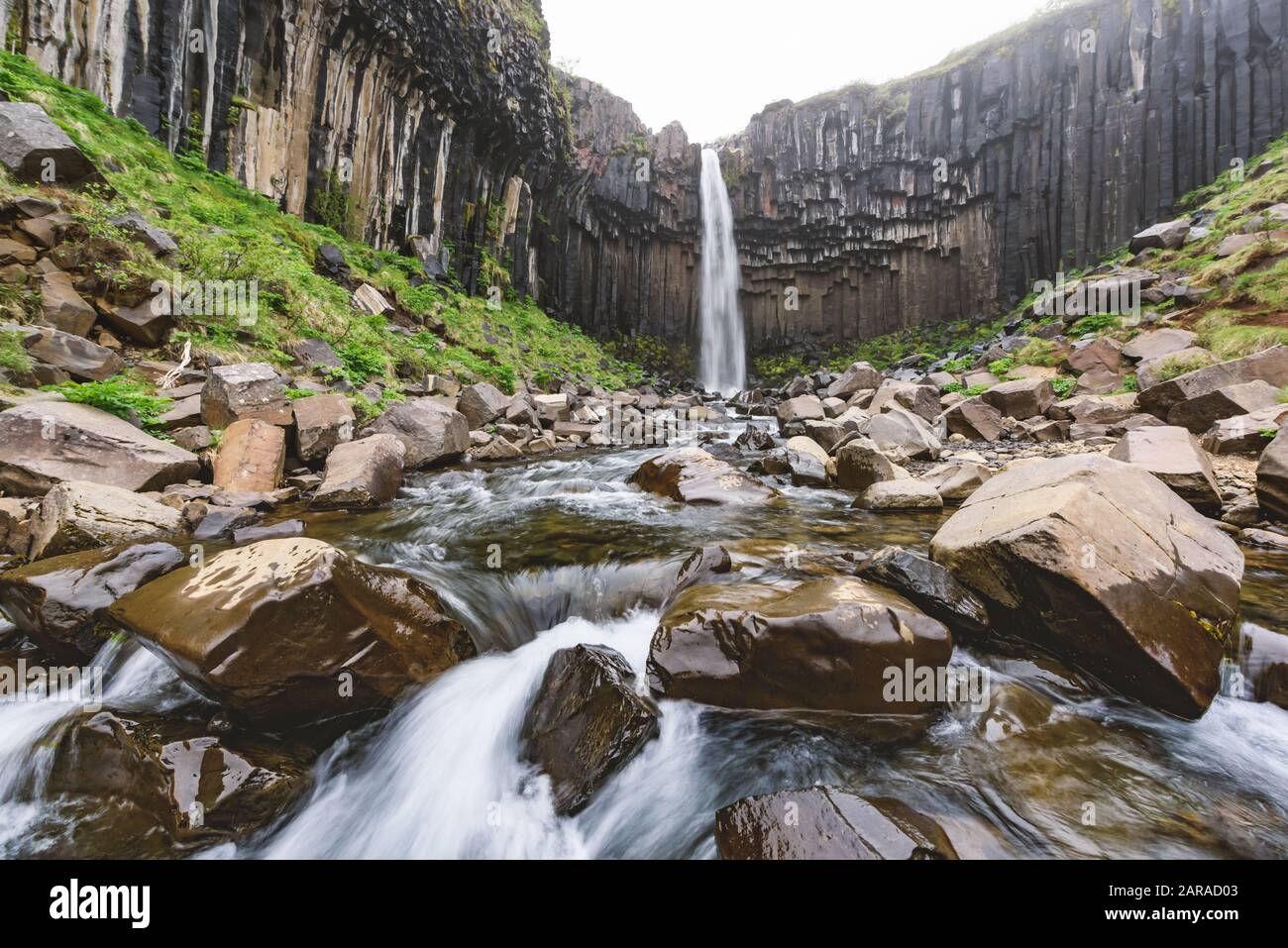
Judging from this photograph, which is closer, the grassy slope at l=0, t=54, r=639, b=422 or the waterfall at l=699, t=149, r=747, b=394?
the grassy slope at l=0, t=54, r=639, b=422

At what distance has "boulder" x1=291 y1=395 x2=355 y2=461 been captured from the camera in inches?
255

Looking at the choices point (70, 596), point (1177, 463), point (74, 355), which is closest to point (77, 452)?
point (74, 355)

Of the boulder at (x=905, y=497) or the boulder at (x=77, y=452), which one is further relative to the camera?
the boulder at (x=905, y=497)

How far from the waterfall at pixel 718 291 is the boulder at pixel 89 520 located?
28026 mm

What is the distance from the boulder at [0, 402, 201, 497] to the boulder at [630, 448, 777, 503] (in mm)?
5203

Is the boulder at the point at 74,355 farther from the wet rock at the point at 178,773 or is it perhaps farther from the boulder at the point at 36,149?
the wet rock at the point at 178,773

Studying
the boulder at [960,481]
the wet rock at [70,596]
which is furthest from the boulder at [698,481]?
the wet rock at [70,596]

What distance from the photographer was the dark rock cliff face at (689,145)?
12.2 m

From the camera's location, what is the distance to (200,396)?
6242mm

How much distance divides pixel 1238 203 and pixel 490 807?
77.7ft

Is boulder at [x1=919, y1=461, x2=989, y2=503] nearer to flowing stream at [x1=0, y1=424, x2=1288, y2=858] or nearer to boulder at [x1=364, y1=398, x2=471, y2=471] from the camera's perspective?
flowing stream at [x1=0, y1=424, x2=1288, y2=858]

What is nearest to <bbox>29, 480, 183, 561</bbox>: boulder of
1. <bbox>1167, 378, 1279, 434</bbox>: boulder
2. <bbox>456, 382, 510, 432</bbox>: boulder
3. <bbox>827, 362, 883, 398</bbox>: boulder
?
<bbox>456, 382, 510, 432</bbox>: boulder
